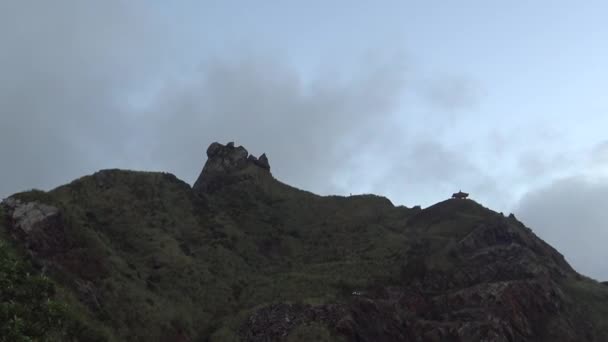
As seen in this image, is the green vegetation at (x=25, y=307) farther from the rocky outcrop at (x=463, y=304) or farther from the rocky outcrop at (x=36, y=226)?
the rocky outcrop at (x=463, y=304)

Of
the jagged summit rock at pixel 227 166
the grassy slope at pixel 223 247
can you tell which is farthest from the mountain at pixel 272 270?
the jagged summit rock at pixel 227 166

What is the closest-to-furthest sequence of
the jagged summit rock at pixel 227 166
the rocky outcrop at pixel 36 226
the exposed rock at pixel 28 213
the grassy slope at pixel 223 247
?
the rocky outcrop at pixel 36 226
the exposed rock at pixel 28 213
the grassy slope at pixel 223 247
the jagged summit rock at pixel 227 166

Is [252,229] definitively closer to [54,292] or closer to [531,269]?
[531,269]

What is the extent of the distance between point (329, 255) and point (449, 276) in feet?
78.9

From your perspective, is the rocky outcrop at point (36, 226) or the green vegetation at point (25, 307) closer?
the green vegetation at point (25, 307)

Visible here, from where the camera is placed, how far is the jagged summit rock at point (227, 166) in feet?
483

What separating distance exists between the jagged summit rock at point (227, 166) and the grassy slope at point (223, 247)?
7634 millimetres

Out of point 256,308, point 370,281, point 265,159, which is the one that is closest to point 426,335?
point 370,281

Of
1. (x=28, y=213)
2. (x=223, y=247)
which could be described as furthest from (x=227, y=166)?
(x=28, y=213)

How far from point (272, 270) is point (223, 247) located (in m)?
10.3

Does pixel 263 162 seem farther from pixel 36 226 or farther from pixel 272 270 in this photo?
pixel 36 226

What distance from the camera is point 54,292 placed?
5862 cm

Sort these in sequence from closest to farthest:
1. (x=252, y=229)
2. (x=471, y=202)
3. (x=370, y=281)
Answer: (x=370, y=281), (x=252, y=229), (x=471, y=202)

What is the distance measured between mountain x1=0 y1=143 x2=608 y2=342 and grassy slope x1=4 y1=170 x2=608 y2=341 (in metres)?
0.31
